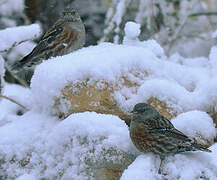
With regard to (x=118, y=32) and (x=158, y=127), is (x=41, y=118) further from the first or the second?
(x=118, y=32)

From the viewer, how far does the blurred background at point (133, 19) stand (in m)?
7.87

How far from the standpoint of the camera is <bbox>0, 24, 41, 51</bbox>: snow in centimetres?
568

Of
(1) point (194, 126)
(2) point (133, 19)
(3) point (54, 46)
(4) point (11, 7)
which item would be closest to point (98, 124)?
(1) point (194, 126)

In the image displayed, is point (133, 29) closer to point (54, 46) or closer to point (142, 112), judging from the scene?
point (54, 46)

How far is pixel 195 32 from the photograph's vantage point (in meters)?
9.09

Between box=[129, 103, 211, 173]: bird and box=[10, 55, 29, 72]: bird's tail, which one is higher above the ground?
box=[129, 103, 211, 173]: bird

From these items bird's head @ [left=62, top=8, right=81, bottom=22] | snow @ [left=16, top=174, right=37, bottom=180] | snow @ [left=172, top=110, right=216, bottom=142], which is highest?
bird's head @ [left=62, top=8, right=81, bottom=22]


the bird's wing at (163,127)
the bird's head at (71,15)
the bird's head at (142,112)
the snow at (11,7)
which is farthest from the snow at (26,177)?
the snow at (11,7)

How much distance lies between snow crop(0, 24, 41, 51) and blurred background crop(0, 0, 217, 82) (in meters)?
1.45

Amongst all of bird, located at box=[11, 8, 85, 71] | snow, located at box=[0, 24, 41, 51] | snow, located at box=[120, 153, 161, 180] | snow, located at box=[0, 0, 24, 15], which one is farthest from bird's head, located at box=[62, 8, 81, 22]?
snow, located at box=[0, 0, 24, 15]

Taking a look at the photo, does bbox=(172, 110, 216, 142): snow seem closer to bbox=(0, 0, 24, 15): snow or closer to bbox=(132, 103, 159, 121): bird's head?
bbox=(132, 103, 159, 121): bird's head

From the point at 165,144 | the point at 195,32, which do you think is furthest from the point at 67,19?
the point at 195,32

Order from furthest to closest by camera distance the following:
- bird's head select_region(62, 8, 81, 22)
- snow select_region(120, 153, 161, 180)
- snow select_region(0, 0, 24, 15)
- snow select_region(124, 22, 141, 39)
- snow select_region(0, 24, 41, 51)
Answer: snow select_region(0, 0, 24, 15)
bird's head select_region(62, 8, 81, 22)
snow select_region(124, 22, 141, 39)
snow select_region(0, 24, 41, 51)
snow select_region(120, 153, 161, 180)

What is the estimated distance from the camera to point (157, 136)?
4.41 metres
